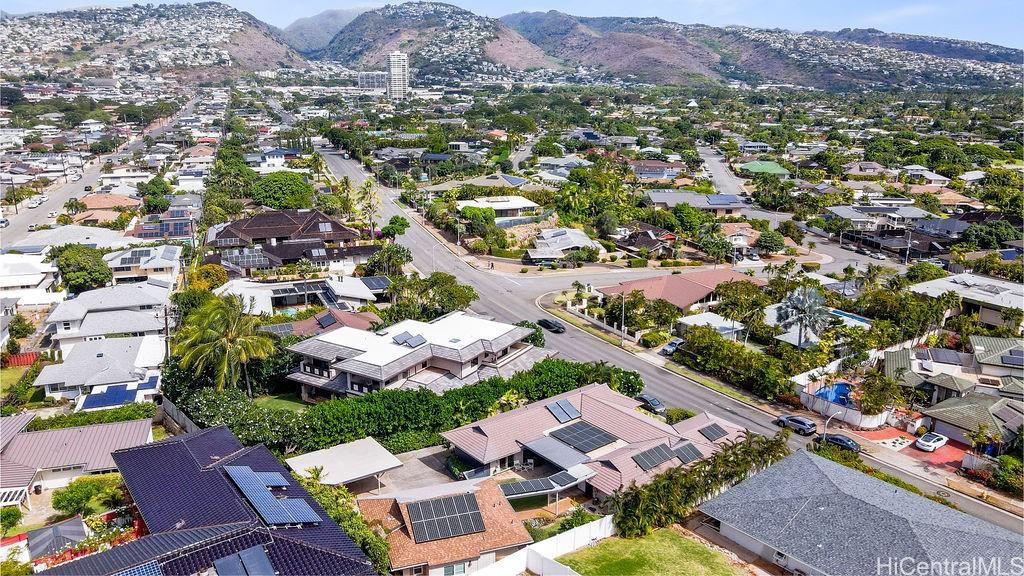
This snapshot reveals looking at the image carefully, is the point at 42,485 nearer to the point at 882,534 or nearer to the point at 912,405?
the point at 882,534

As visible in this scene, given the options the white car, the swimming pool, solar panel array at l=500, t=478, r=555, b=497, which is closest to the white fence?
solar panel array at l=500, t=478, r=555, b=497

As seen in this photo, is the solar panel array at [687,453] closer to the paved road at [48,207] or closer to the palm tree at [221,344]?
the palm tree at [221,344]

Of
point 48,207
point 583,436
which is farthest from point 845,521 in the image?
point 48,207

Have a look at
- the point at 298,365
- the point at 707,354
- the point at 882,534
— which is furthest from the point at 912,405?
the point at 298,365

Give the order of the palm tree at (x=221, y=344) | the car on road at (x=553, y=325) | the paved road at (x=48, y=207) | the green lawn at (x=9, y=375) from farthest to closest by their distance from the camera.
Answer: the paved road at (x=48, y=207)
the car on road at (x=553, y=325)
the green lawn at (x=9, y=375)
the palm tree at (x=221, y=344)

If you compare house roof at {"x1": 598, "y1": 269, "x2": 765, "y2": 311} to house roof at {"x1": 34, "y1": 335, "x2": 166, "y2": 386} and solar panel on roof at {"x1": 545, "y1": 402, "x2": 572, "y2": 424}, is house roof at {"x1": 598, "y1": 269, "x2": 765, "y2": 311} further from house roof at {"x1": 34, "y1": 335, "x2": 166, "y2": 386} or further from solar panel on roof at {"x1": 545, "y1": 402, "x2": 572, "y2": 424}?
house roof at {"x1": 34, "y1": 335, "x2": 166, "y2": 386}

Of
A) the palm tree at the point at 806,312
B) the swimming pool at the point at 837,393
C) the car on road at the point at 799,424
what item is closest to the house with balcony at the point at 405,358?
the car on road at the point at 799,424
